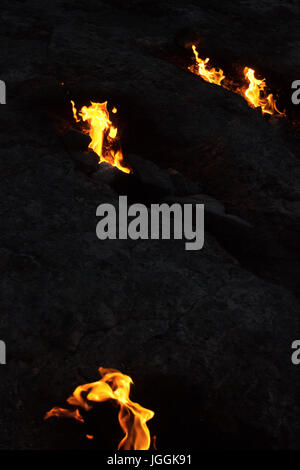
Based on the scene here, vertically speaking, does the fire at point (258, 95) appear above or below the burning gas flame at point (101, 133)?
above

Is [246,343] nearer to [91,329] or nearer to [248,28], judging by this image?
[91,329]

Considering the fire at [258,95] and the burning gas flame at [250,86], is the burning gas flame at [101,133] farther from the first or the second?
the fire at [258,95]

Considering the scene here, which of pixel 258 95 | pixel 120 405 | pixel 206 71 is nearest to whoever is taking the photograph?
pixel 120 405

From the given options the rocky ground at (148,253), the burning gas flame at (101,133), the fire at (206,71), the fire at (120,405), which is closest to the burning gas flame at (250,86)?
the fire at (206,71)

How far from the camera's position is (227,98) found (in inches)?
201

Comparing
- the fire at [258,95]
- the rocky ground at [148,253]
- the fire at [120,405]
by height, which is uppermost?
the fire at [258,95]

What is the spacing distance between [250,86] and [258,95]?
0.58ft

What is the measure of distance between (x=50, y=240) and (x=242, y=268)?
151 centimetres

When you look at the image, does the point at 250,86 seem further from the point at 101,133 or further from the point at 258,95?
the point at 101,133

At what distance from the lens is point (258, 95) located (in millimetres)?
5945

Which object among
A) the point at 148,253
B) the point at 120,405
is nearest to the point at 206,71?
the point at 148,253

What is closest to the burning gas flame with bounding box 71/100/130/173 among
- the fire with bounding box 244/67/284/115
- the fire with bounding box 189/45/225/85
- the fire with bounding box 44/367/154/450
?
the fire with bounding box 189/45/225/85

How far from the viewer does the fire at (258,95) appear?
5.93 m

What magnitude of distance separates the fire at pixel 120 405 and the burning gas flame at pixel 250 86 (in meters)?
4.73
